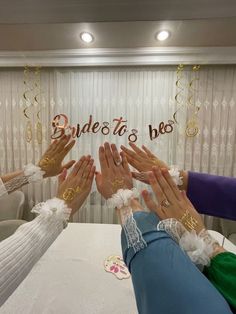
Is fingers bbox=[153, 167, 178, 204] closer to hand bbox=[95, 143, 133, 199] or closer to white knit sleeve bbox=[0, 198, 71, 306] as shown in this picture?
hand bbox=[95, 143, 133, 199]

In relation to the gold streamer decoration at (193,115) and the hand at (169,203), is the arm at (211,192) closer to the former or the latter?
the hand at (169,203)

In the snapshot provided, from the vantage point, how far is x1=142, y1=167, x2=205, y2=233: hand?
1.47ft

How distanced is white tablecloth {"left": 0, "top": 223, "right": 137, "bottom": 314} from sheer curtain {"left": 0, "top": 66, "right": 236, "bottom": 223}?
73 cm

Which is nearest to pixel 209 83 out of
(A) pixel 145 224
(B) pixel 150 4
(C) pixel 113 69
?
(C) pixel 113 69

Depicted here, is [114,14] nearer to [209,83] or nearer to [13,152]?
[209,83]

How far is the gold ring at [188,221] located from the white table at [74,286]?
1.53 feet

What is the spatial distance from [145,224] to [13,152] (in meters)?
1.83

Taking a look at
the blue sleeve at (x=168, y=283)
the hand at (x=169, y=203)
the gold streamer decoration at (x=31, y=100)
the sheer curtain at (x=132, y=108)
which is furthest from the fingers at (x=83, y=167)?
the gold streamer decoration at (x=31, y=100)

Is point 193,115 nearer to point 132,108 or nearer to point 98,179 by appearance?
point 132,108

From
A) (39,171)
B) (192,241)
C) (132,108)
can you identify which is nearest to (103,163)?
(39,171)

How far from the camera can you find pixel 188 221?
0.45 metres

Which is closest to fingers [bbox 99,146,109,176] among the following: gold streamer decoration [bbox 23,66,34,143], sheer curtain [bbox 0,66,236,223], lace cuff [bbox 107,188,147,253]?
lace cuff [bbox 107,188,147,253]

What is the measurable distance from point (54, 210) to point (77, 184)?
131 mm

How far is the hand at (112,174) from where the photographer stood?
644mm
